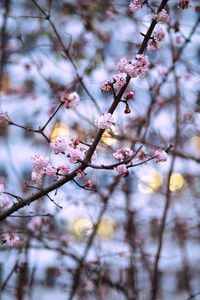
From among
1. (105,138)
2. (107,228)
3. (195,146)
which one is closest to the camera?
(105,138)

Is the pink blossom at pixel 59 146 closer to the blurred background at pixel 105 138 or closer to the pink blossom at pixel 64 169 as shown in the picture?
the pink blossom at pixel 64 169

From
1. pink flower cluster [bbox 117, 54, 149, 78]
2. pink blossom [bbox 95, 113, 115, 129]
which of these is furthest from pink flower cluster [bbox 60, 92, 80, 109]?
pink flower cluster [bbox 117, 54, 149, 78]

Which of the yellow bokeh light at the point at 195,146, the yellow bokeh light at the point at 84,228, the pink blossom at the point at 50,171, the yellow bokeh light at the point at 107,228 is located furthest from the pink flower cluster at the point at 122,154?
the yellow bokeh light at the point at 195,146

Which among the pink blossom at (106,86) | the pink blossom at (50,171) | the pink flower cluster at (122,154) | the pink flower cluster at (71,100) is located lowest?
the pink blossom at (50,171)

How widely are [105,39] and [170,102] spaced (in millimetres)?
895

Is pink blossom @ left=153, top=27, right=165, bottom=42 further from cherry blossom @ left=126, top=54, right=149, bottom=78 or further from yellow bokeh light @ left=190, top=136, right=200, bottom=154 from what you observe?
yellow bokeh light @ left=190, top=136, right=200, bottom=154

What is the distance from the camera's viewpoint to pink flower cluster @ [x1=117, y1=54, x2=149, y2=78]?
1.32 metres

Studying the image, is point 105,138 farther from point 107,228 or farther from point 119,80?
point 107,228

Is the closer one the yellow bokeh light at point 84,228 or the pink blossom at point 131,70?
the pink blossom at point 131,70

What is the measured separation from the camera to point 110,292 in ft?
9.82

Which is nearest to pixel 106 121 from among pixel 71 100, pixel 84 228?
pixel 71 100

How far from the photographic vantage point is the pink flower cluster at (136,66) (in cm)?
132

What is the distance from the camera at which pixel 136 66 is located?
1.33m

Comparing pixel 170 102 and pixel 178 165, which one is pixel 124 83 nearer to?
pixel 170 102
